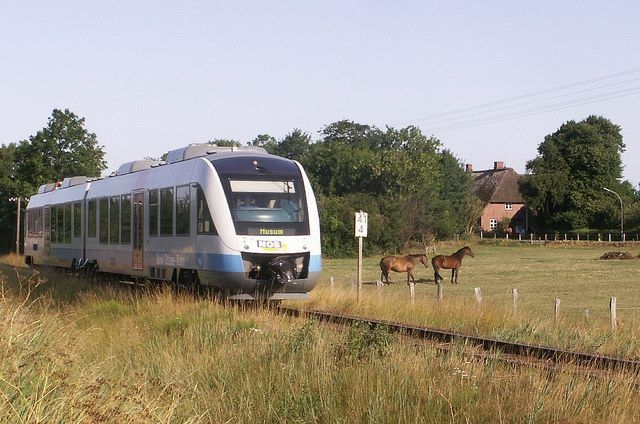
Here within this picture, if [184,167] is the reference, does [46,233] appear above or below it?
below

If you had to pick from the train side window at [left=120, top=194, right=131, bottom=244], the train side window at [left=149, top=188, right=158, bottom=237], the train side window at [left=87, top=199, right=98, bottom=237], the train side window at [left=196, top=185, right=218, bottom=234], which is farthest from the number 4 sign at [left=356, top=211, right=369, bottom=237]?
the train side window at [left=87, top=199, right=98, bottom=237]

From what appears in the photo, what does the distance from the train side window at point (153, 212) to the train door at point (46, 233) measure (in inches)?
483

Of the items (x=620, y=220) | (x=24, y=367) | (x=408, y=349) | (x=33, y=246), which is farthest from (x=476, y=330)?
(x=620, y=220)

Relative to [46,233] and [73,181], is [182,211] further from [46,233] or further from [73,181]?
[46,233]

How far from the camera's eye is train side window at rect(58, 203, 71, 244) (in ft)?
102

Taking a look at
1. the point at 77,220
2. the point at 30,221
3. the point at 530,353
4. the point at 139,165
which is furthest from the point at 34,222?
the point at 530,353

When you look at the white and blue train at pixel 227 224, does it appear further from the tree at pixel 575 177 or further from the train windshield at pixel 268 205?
the tree at pixel 575 177

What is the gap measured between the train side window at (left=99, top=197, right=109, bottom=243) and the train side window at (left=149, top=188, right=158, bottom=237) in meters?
3.91

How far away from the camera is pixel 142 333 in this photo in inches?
591

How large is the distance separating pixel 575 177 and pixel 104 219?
8633cm

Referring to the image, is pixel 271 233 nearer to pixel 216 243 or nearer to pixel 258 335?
pixel 216 243

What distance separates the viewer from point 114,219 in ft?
85.9

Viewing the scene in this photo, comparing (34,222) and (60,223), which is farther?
(34,222)

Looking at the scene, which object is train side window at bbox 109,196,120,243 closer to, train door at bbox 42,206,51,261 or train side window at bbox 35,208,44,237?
train door at bbox 42,206,51,261
